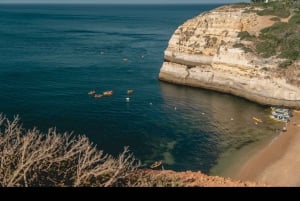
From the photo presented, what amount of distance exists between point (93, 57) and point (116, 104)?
41071 mm

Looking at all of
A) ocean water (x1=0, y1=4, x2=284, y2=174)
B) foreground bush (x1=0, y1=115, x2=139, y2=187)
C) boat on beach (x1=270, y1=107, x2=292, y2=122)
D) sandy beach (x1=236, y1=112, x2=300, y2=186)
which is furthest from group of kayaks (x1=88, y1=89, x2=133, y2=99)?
foreground bush (x1=0, y1=115, x2=139, y2=187)

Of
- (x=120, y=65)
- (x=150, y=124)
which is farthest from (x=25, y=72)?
(x=150, y=124)

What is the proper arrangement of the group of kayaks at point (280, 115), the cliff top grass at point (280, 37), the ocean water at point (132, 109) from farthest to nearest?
the cliff top grass at point (280, 37), the group of kayaks at point (280, 115), the ocean water at point (132, 109)

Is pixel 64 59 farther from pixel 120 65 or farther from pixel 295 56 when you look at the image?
pixel 295 56

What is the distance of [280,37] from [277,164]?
121 feet

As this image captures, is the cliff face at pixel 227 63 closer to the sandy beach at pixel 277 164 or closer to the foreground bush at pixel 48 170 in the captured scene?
the sandy beach at pixel 277 164

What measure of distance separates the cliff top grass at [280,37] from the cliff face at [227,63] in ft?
4.37

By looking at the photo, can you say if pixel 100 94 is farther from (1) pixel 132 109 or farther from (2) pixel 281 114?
(2) pixel 281 114

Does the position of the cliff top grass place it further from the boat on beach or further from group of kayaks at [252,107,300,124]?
group of kayaks at [252,107,300,124]

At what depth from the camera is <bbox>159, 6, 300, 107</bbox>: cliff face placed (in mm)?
65562

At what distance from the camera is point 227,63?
7225cm

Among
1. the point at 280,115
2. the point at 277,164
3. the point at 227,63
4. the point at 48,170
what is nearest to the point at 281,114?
the point at 280,115

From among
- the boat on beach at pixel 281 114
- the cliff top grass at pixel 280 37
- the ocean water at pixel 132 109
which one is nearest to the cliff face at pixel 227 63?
the cliff top grass at pixel 280 37

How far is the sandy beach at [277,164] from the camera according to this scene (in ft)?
131
